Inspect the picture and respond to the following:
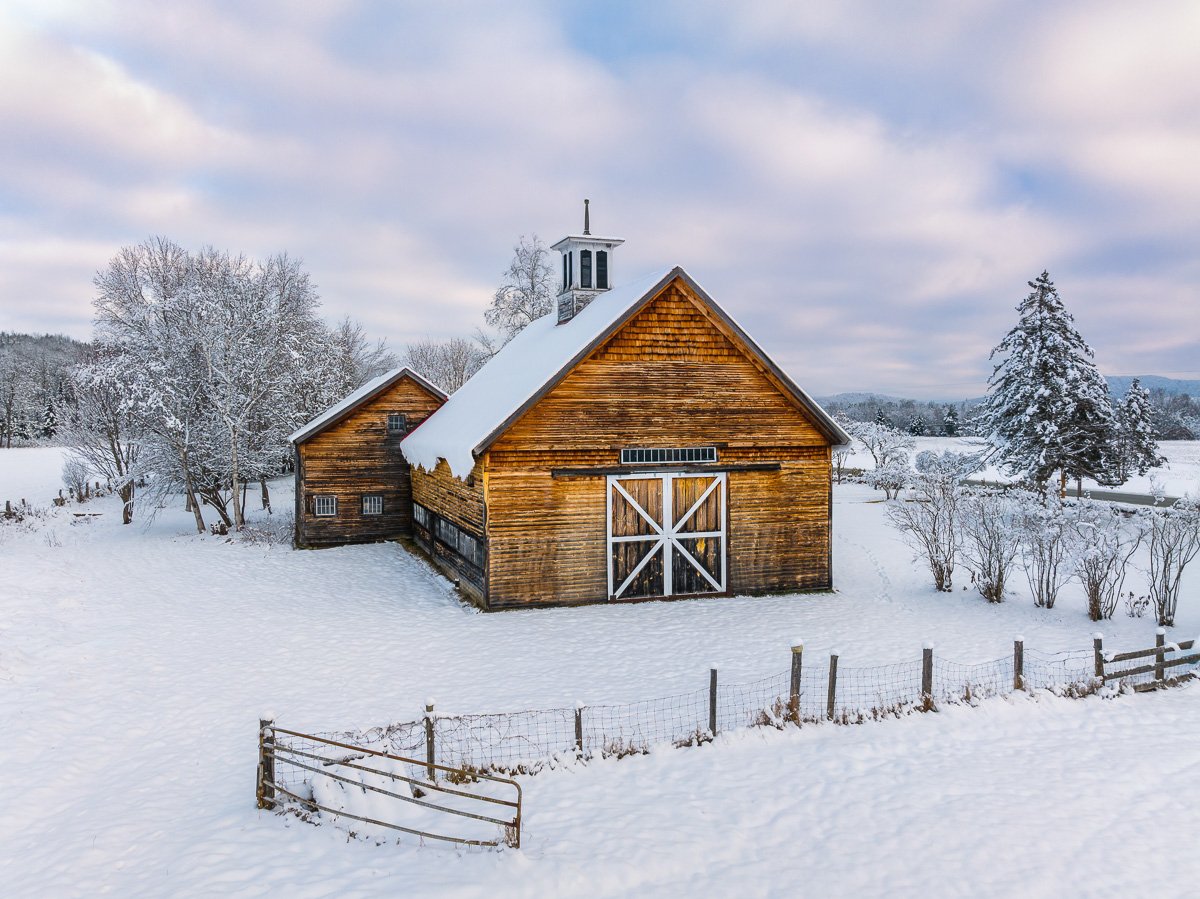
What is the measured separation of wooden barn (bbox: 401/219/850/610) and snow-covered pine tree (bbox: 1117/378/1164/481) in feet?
72.5

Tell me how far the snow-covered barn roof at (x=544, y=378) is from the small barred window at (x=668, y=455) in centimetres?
234

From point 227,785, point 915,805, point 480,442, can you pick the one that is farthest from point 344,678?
point 915,805

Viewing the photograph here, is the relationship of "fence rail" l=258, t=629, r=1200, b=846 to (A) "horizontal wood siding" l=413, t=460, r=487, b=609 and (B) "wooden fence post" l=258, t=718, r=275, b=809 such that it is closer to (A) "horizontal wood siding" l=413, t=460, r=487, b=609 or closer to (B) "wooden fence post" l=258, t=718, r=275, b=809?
(B) "wooden fence post" l=258, t=718, r=275, b=809

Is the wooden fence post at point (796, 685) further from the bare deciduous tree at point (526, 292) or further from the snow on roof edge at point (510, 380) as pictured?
the bare deciduous tree at point (526, 292)

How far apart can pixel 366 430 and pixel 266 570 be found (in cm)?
621

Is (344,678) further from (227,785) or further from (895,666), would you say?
(895,666)

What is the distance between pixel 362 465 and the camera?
973 inches

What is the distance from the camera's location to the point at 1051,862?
6.87m

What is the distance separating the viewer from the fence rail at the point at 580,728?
747cm

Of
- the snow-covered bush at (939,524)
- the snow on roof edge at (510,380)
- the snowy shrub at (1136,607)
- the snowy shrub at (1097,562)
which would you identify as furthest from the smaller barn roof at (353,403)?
the snowy shrub at (1136,607)

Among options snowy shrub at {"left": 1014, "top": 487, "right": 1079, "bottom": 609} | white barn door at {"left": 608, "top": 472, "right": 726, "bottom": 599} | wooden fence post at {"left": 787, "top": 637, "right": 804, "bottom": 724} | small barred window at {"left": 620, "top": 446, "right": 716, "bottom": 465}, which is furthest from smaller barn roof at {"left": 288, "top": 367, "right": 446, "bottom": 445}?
snowy shrub at {"left": 1014, "top": 487, "right": 1079, "bottom": 609}

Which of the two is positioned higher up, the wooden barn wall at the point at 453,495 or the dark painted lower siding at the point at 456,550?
the wooden barn wall at the point at 453,495

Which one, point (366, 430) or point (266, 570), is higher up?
point (366, 430)

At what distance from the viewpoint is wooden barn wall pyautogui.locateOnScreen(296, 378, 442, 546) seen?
24156 millimetres
